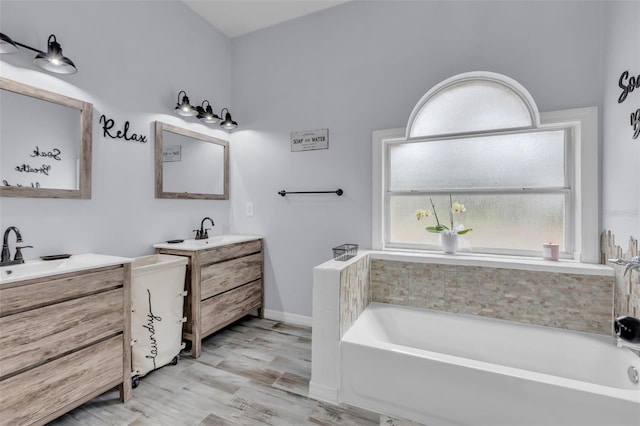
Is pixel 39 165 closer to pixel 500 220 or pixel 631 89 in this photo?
pixel 500 220

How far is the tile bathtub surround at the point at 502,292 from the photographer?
1839 millimetres

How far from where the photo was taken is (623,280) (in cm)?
164

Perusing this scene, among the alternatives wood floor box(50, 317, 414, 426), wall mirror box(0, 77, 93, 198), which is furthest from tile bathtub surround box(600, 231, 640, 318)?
wall mirror box(0, 77, 93, 198)

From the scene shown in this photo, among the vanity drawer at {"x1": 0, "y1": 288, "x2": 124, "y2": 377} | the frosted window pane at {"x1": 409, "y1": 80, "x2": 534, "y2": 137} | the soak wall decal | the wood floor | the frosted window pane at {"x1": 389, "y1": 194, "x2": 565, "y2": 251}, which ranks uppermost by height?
the frosted window pane at {"x1": 409, "y1": 80, "x2": 534, "y2": 137}

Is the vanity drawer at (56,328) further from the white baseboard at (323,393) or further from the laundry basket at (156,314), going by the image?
the white baseboard at (323,393)

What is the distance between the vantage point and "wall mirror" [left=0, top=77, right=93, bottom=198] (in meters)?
1.67

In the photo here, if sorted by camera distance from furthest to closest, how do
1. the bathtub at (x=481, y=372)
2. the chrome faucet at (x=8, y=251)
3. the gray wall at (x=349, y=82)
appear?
the gray wall at (x=349, y=82), the chrome faucet at (x=8, y=251), the bathtub at (x=481, y=372)

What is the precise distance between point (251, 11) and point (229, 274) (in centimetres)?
251

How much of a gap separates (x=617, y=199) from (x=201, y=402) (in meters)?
2.78

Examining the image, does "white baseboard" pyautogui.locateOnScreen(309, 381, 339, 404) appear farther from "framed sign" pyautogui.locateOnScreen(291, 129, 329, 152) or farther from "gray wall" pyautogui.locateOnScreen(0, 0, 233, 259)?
"framed sign" pyautogui.locateOnScreen(291, 129, 329, 152)

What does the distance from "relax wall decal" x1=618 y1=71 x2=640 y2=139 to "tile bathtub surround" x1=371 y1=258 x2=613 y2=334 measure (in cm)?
91

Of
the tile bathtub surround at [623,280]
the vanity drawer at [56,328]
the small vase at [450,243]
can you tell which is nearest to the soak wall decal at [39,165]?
the vanity drawer at [56,328]

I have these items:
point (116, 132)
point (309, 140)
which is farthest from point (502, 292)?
point (116, 132)

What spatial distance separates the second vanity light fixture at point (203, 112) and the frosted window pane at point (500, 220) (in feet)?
6.32
